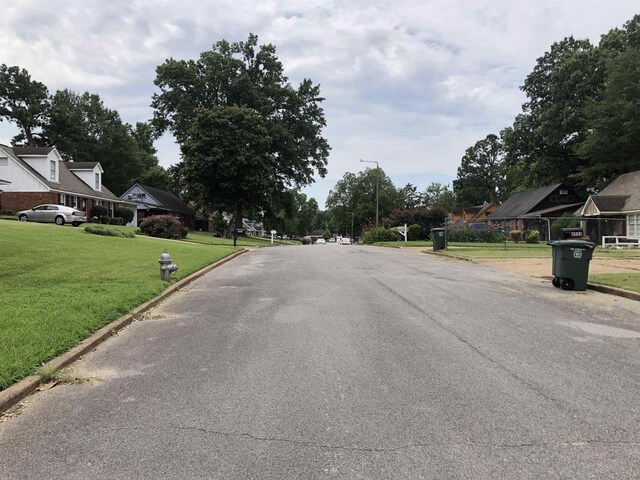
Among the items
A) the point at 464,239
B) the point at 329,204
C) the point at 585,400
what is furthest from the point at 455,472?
the point at 329,204

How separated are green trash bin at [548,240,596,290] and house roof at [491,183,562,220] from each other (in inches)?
1656

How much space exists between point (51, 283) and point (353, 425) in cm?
855

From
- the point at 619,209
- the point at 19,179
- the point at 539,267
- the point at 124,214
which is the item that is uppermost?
the point at 19,179

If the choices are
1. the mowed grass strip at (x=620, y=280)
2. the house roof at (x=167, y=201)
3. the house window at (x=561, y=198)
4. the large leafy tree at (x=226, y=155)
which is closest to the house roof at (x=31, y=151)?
the large leafy tree at (x=226, y=155)

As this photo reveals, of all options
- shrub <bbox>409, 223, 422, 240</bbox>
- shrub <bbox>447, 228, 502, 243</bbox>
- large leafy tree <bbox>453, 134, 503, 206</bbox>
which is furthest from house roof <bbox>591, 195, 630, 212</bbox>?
large leafy tree <bbox>453, 134, 503, 206</bbox>

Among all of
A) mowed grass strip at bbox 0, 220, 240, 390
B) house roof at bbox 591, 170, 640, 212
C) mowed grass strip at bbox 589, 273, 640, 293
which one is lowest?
mowed grass strip at bbox 589, 273, 640, 293

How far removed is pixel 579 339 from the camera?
6.83 metres

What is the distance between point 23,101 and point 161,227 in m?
44.5

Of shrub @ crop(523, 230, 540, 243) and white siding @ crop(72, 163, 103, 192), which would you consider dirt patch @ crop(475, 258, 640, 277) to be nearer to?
shrub @ crop(523, 230, 540, 243)

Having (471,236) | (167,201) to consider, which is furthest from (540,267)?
(167,201)

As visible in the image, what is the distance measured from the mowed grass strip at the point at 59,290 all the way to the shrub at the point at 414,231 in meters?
26.9

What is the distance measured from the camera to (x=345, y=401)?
4410 millimetres

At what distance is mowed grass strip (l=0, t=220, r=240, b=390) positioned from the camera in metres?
5.73

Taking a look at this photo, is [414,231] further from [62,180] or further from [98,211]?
[62,180]
